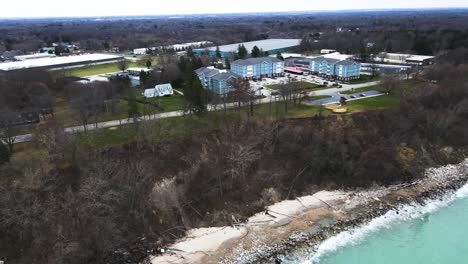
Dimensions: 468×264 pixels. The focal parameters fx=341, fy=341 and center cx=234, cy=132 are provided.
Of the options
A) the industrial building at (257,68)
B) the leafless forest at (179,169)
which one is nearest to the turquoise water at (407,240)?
the leafless forest at (179,169)

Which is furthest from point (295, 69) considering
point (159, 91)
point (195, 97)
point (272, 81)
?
point (195, 97)

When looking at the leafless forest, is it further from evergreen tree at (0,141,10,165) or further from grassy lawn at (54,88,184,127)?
grassy lawn at (54,88,184,127)

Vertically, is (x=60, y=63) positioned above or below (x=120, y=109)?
above

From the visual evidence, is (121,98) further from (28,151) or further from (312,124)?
(312,124)

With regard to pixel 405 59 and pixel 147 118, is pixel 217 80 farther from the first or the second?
pixel 405 59

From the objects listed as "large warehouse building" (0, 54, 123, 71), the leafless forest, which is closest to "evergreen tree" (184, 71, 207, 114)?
the leafless forest

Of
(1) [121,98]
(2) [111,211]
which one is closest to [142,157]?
(2) [111,211]

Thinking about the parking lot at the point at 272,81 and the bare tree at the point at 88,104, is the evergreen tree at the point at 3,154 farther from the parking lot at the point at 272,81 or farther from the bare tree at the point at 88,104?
the parking lot at the point at 272,81
